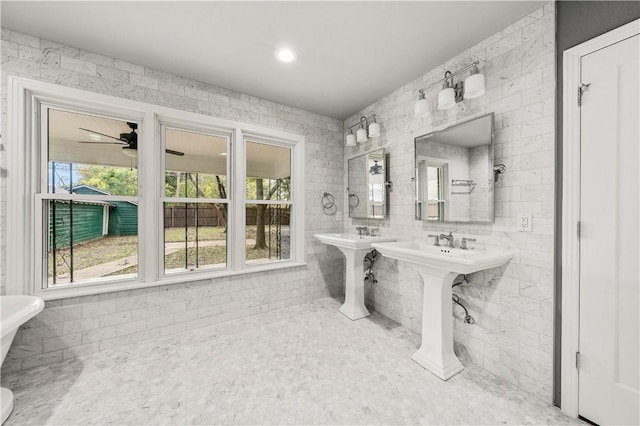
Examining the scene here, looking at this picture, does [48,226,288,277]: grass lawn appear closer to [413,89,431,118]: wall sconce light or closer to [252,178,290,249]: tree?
[252,178,290,249]: tree

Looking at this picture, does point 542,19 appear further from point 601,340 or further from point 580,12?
point 601,340

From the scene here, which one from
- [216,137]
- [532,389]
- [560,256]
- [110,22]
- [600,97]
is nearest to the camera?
[600,97]

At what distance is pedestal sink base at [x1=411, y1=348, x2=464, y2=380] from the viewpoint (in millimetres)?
1810

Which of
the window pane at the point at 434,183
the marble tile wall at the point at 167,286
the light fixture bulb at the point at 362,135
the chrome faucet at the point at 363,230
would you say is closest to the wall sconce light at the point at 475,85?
the window pane at the point at 434,183

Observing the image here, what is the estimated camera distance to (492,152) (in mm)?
1821

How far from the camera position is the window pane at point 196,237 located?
8.61 ft

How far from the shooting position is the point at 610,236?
1345 mm

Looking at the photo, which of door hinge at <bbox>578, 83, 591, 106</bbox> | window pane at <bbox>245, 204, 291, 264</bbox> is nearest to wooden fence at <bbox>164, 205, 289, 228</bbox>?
window pane at <bbox>245, 204, 291, 264</bbox>

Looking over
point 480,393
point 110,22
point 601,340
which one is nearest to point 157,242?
point 110,22

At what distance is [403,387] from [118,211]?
9.41ft

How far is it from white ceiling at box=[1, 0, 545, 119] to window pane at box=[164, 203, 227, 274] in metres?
1.37

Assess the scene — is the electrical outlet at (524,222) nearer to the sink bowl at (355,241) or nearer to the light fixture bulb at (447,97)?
the light fixture bulb at (447,97)

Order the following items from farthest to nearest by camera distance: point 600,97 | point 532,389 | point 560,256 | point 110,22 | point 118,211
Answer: point 118,211 → point 110,22 → point 532,389 → point 560,256 → point 600,97

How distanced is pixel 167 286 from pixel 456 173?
286 centimetres
